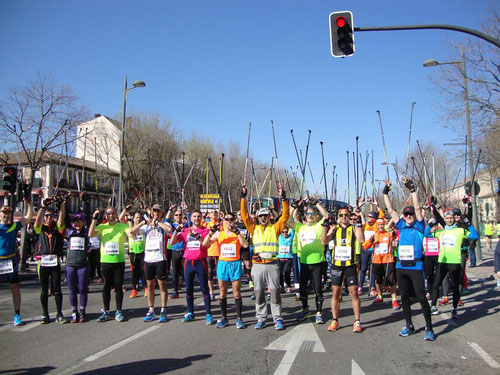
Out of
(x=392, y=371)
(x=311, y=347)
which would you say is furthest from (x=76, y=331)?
(x=392, y=371)

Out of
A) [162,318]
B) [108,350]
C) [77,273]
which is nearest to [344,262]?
[162,318]

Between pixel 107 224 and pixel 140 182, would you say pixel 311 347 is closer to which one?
pixel 107 224

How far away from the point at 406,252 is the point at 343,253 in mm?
1053

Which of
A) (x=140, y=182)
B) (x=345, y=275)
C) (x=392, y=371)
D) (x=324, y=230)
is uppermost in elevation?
(x=140, y=182)

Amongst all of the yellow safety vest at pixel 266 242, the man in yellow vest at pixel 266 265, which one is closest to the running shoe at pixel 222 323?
the man in yellow vest at pixel 266 265

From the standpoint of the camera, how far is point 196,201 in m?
39.6

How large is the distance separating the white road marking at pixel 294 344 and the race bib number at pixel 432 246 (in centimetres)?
348

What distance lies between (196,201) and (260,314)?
107 ft

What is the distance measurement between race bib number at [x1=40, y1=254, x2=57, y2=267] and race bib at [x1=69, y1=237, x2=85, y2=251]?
535 millimetres

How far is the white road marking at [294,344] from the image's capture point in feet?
17.9

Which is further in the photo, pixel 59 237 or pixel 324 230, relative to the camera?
pixel 59 237

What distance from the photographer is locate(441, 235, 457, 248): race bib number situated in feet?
28.3

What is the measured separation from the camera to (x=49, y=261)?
8117 mm

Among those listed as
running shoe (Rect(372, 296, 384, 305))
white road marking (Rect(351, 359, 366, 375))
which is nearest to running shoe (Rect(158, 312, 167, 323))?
white road marking (Rect(351, 359, 366, 375))
